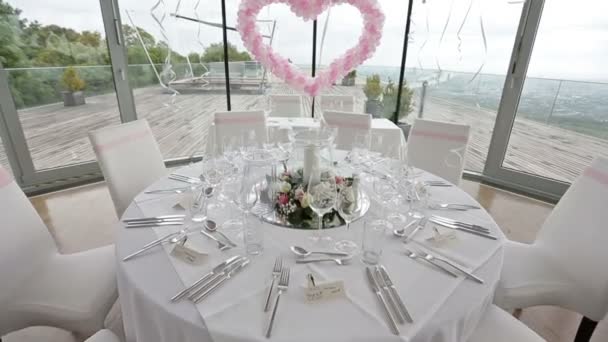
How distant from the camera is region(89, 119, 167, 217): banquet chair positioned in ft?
5.43

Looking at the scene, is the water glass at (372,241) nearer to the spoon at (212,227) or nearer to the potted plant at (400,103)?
the spoon at (212,227)

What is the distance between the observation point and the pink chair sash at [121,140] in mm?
1651

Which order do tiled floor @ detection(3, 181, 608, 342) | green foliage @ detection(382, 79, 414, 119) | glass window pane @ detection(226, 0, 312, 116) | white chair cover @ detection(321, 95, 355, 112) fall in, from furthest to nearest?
green foliage @ detection(382, 79, 414, 119) < white chair cover @ detection(321, 95, 355, 112) < glass window pane @ detection(226, 0, 312, 116) < tiled floor @ detection(3, 181, 608, 342)

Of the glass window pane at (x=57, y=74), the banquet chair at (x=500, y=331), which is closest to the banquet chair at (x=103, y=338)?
the banquet chair at (x=500, y=331)

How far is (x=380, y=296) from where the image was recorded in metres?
0.84

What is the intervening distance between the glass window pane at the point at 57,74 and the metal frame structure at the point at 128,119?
0.08 m

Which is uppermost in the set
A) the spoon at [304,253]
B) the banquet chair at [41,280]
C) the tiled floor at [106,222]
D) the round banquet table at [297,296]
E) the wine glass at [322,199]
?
the wine glass at [322,199]

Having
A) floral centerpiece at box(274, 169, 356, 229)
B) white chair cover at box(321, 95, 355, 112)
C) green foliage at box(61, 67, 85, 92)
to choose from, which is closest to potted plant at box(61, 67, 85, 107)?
green foliage at box(61, 67, 85, 92)

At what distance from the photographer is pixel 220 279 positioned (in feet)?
2.94

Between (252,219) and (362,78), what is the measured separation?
3.45 meters

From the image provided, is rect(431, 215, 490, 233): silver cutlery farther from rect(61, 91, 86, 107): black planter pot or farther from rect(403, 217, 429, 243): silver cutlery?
rect(61, 91, 86, 107): black planter pot

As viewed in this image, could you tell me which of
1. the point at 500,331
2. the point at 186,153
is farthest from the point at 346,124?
the point at 186,153

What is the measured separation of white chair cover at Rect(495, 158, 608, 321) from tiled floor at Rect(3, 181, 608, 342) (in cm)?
52

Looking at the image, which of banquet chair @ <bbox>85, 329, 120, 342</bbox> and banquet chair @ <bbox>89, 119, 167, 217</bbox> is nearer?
banquet chair @ <bbox>85, 329, 120, 342</bbox>
